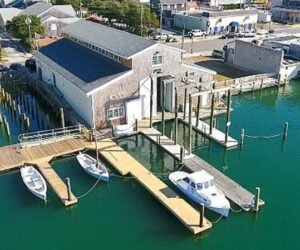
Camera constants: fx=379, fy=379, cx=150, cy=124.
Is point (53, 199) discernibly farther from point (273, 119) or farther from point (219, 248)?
point (273, 119)

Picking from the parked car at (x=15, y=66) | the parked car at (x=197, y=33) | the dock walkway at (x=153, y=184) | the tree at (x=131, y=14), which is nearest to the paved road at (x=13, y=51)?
the parked car at (x=15, y=66)

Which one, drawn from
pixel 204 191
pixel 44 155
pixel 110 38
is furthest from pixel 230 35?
pixel 204 191

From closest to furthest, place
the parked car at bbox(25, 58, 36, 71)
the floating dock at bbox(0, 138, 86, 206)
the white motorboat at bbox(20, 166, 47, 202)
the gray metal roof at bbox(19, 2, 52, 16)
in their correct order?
the white motorboat at bbox(20, 166, 47, 202)
the floating dock at bbox(0, 138, 86, 206)
the parked car at bbox(25, 58, 36, 71)
the gray metal roof at bbox(19, 2, 52, 16)

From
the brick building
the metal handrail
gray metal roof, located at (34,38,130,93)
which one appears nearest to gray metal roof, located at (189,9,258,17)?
gray metal roof, located at (34,38,130,93)

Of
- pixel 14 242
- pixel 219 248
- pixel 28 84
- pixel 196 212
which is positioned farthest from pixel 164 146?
pixel 28 84

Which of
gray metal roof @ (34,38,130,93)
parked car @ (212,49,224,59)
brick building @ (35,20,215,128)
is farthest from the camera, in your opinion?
parked car @ (212,49,224,59)

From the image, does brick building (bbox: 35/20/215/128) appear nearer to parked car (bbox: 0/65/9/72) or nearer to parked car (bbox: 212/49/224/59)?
parked car (bbox: 0/65/9/72)

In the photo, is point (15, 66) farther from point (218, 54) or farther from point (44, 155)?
point (218, 54)

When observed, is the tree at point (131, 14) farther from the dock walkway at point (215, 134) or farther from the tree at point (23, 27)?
the dock walkway at point (215, 134)
